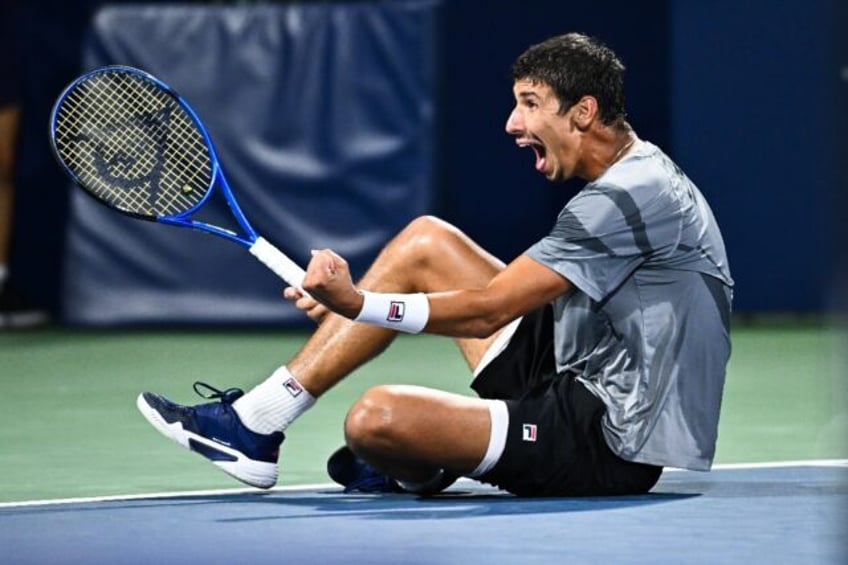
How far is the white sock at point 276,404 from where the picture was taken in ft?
19.4

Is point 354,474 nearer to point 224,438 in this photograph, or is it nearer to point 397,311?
point 224,438

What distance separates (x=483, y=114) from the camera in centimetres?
1245

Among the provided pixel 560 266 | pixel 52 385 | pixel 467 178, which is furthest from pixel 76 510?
pixel 467 178

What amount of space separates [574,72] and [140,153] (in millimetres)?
1505

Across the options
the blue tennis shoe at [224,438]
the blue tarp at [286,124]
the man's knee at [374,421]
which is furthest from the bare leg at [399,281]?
the blue tarp at [286,124]

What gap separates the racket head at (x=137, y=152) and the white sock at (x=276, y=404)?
548mm

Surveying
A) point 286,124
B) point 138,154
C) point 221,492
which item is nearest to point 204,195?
point 138,154

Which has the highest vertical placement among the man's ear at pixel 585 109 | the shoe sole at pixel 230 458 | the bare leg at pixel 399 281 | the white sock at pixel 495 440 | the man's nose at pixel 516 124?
the man's ear at pixel 585 109

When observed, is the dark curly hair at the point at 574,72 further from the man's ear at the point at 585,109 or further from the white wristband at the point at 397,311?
the white wristband at the point at 397,311

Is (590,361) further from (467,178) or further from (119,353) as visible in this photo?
(467,178)

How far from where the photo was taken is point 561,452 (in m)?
5.70

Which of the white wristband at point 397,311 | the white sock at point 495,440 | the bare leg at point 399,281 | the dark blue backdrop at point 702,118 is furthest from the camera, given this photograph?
the dark blue backdrop at point 702,118

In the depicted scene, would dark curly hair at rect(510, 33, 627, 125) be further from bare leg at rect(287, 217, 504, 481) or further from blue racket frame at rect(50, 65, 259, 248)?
blue racket frame at rect(50, 65, 259, 248)

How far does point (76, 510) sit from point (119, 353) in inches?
216
